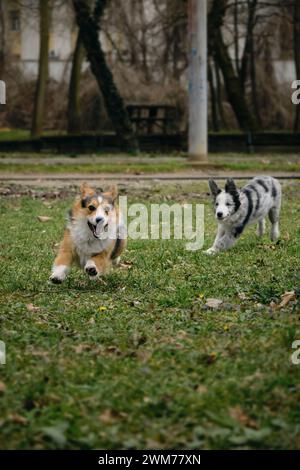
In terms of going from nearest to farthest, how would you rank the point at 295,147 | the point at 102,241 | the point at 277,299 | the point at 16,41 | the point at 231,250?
the point at 277,299 < the point at 102,241 < the point at 231,250 < the point at 295,147 < the point at 16,41

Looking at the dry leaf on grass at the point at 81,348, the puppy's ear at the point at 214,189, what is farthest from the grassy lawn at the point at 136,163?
the dry leaf on grass at the point at 81,348

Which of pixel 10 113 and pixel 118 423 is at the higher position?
pixel 10 113

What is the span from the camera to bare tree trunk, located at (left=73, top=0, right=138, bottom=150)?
86.0 feet

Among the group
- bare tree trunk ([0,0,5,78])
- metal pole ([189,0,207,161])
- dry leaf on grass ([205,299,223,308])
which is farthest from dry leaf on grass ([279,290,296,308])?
bare tree trunk ([0,0,5,78])

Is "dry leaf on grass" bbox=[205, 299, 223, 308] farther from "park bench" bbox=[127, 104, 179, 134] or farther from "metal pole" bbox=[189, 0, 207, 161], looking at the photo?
"park bench" bbox=[127, 104, 179, 134]

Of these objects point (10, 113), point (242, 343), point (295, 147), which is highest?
point (10, 113)

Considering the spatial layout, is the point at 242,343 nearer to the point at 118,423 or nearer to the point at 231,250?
the point at 118,423

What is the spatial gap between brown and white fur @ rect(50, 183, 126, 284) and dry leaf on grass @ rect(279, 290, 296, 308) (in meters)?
1.81

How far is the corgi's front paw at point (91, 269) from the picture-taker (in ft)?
30.1

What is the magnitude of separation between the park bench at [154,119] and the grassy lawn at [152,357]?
70.1 feet

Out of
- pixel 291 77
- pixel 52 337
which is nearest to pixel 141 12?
pixel 291 77

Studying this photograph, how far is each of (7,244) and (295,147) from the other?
18259 millimetres

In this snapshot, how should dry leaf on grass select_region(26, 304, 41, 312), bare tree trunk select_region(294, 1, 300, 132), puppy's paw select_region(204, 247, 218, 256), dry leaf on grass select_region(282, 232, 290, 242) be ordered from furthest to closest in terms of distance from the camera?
bare tree trunk select_region(294, 1, 300, 132)
dry leaf on grass select_region(282, 232, 290, 242)
puppy's paw select_region(204, 247, 218, 256)
dry leaf on grass select_region(26, 304, 41, 312)
